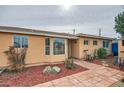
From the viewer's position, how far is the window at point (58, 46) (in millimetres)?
10750

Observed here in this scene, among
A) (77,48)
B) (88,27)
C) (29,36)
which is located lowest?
(77,48)

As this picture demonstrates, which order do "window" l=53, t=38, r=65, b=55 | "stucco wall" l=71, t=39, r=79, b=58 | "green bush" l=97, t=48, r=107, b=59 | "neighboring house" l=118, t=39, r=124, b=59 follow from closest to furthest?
"window" l=53, t=38, r=65, b=55 < "neighboring house" l=118, t=39, r=124, b=59 < "green bush" l=97, t=48, r=107, b=59 < "stucco wall" l=71, t=39, r=79, b=58

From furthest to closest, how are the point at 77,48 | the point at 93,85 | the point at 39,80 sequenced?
the point at 77,48 → the point at 39,80 → the point at 93,85

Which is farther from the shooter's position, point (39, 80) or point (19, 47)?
point (19, 47)

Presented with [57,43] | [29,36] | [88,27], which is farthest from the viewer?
[88,27]

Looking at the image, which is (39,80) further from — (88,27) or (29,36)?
(88,27)

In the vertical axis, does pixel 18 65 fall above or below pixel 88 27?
below

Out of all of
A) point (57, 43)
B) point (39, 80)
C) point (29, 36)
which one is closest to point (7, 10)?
point (29, 36)

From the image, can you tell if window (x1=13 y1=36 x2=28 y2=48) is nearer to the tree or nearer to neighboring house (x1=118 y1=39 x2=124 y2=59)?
neighboring house (x1=118 y1=39 x2=124 y2=59)

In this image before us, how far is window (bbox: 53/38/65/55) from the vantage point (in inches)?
423

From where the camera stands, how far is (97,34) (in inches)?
539

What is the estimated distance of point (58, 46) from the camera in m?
11.0

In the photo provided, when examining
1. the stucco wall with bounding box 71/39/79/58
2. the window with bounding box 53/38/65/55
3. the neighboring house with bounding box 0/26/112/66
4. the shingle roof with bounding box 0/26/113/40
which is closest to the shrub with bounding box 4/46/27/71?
the neighboring house with bounding box 0/26/112/66

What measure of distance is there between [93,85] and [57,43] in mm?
5665
